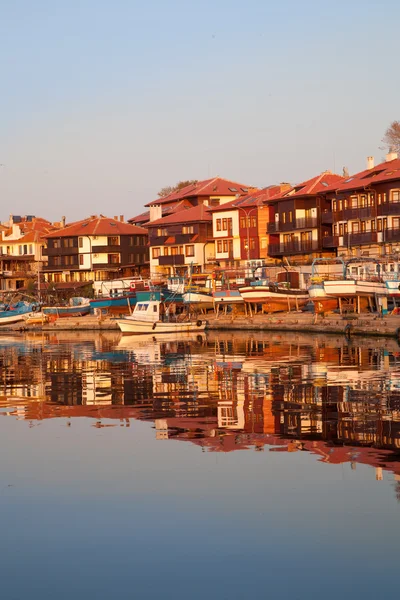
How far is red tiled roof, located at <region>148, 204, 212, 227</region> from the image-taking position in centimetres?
10838

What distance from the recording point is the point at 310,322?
64.9 meters

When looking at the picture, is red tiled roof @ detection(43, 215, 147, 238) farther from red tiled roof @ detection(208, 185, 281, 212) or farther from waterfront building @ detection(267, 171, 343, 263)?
waterfront building @ detection(267, 171, 343, 263)

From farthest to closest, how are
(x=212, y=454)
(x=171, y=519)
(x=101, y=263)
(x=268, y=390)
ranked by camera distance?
1. (x=101, y=263)
2. (x=268, y=390)
3. (x=212, y=454)
4. (x=171, y=519)

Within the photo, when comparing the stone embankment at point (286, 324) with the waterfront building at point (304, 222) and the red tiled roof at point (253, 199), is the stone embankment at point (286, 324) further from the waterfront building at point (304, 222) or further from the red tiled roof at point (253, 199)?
the red tiled roof at point (253, 199)

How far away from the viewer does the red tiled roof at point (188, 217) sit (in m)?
108

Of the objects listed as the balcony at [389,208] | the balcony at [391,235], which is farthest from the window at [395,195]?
the balcony at [391,235]

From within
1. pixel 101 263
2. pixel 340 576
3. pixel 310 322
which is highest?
pixel 101 263

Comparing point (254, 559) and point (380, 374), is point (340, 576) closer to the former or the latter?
point (254, 559)

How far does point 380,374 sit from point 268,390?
19.7ft

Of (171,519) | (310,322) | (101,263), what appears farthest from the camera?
(101,263)

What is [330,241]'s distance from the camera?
91625mm

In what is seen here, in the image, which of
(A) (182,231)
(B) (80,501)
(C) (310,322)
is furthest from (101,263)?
(B) (80,501)

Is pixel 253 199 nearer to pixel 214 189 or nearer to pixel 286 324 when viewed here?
pixel 214 189

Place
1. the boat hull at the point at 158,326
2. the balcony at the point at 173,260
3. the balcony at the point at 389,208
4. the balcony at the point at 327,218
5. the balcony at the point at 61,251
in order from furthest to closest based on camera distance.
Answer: the balcony at the point at 61,251 < the balcony at the point at 173,260 < the balcony at the point at 327,218 < the balcony at the point at 389,208 < the boat hull at the point at 158,326
